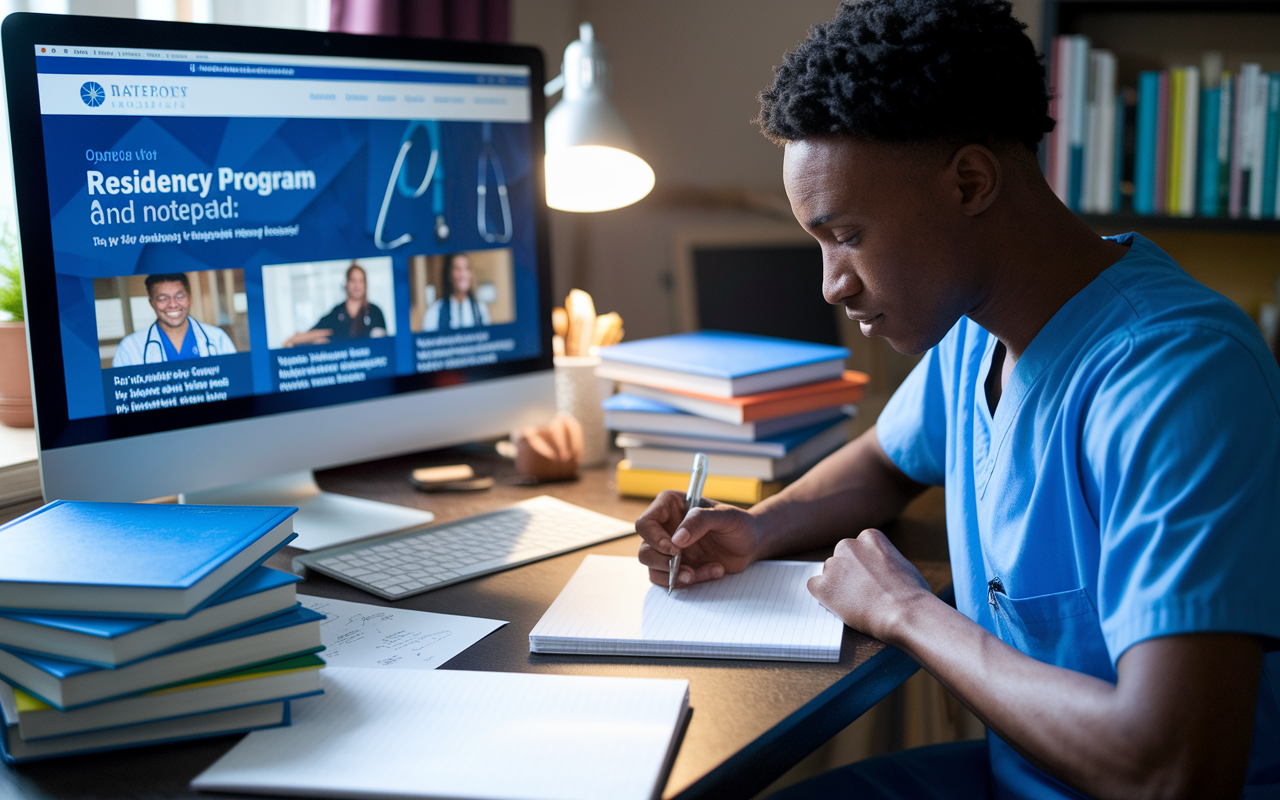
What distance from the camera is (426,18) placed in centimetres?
180

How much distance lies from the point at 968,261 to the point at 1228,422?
0.79ft

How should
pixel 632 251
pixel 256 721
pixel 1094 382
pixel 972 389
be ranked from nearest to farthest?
pixel 256 721
pixel 1094 382
pixel 972 389
pixel 632 251

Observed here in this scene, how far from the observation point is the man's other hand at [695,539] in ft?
3.06

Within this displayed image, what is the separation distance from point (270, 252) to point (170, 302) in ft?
0.39

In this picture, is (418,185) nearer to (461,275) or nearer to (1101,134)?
(461,275)

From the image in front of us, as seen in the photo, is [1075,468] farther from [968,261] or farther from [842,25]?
[842,25]

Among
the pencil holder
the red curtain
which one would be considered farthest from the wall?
the pencil holder

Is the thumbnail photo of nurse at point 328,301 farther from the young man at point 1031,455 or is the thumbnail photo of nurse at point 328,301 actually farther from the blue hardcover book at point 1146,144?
the blue hardcover book at point 1146,144

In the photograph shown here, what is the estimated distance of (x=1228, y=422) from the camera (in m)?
0.67

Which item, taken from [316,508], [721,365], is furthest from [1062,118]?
[316,508]

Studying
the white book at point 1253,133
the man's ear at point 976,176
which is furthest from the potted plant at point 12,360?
the white book at point 1253,133

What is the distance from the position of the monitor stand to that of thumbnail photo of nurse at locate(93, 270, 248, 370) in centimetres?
18

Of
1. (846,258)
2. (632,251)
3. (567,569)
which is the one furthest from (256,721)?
Result: (632,251)

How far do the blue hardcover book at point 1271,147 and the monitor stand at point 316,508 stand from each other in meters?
1.72
